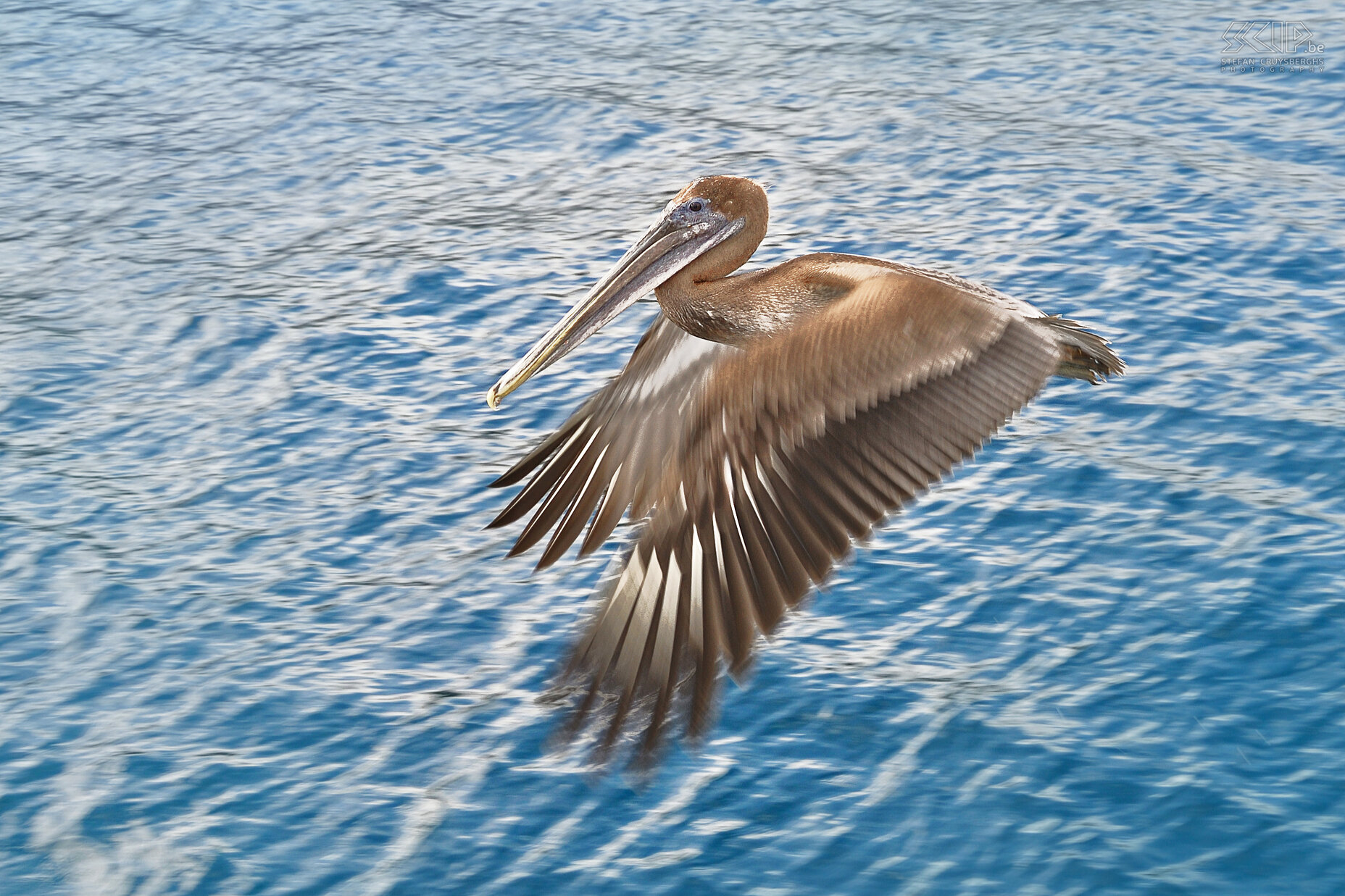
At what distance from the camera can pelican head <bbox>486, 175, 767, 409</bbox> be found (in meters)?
5.98

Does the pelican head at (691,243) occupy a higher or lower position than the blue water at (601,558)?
higher

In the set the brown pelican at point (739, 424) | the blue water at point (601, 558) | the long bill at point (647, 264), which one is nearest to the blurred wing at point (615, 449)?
the brown pelican at point (739, 424)

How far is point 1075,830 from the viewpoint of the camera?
5984 millimetres

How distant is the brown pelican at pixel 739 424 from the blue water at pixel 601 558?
1377mm

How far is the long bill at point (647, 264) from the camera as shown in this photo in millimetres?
5855

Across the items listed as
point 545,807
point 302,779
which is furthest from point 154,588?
point 545,807

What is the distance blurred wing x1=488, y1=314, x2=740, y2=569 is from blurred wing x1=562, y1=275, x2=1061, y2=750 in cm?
29
